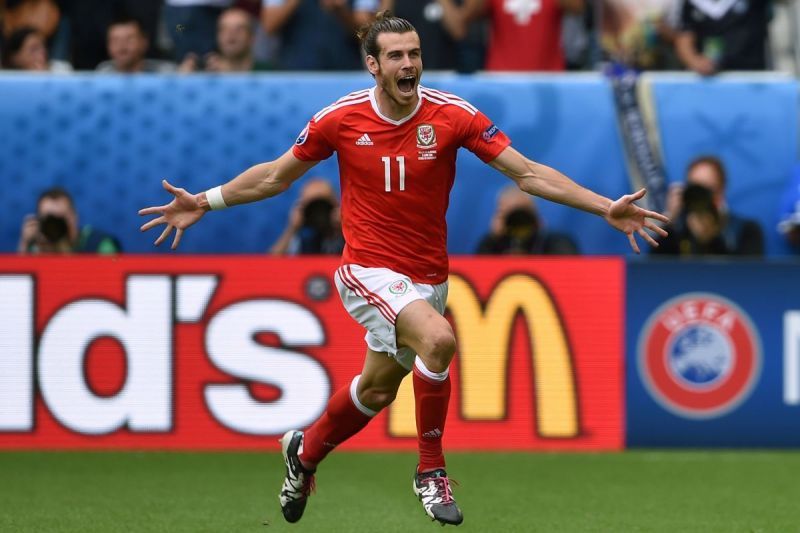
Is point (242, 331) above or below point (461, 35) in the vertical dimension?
below

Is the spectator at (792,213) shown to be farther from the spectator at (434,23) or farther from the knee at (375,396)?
the knee at (375,396)

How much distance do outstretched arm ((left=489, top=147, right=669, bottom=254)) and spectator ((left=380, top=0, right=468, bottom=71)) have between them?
5.27 metres

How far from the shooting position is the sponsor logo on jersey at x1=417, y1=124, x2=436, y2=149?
22.8 feet

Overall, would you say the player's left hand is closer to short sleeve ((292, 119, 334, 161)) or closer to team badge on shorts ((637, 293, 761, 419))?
short sleeve ((292, 119, 334, 161))

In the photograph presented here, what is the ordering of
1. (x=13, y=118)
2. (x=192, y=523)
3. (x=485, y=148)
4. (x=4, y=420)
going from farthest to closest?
1. (x=13, y=118)
2. (x=4, y=420)
3. (x=192, y=523)
4. (x=485, y=148)

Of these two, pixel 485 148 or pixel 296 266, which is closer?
pixel 485 148

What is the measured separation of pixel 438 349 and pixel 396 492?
2.50m

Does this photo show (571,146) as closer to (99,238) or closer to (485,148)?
(99,238)

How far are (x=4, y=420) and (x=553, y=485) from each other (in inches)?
160

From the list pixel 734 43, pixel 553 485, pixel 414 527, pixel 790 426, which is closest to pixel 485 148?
pixel 414 527

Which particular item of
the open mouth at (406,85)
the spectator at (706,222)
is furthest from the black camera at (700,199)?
the open mouth at (406,85)

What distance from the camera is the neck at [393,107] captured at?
6.97m

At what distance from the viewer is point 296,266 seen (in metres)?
10.9

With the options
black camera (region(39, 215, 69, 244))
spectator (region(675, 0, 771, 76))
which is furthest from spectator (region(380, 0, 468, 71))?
black camera (region(39, 215, 69, 244))
